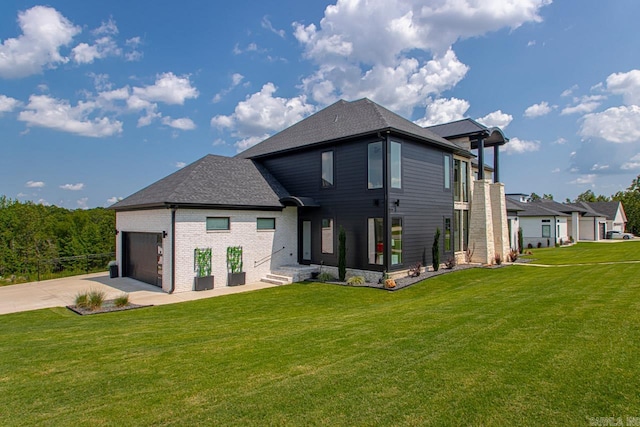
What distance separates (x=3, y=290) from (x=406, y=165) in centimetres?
1723

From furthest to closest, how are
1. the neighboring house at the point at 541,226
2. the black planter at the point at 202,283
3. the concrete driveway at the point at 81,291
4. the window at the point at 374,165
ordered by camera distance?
1. the neighboring house at the point at 541,226
2. the window at the point at 374,165
3. the black planter at the point at 202,283
4. the concrete driveway at the point at 81,291

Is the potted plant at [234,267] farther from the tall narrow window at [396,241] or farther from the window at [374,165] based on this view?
the tall narrow window at [396,241]

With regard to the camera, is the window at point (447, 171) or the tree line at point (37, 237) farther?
the tree line at point (37, 237)

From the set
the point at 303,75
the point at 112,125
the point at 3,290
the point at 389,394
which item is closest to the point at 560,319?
the point at 389,394

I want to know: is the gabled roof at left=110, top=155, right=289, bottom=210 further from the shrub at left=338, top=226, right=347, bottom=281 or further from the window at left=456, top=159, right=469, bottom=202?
the window at left=456, top=159, right=469, bottom=202

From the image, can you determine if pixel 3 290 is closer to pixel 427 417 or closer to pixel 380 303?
pixel 380 303

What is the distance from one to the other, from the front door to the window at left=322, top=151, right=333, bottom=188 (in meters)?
2.27

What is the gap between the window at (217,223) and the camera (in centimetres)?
1373

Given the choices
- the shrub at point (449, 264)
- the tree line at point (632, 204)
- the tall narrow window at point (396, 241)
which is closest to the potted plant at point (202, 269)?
the tall narrow window at point (396, 241)

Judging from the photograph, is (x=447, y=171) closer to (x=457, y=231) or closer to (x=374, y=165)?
(x=457, y=231)

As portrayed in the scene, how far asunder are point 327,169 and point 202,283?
7230mm

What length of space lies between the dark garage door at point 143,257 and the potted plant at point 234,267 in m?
2.73

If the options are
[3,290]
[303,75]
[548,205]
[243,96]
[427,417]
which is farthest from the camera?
[548,205]

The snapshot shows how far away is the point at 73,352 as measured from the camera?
5641mm
